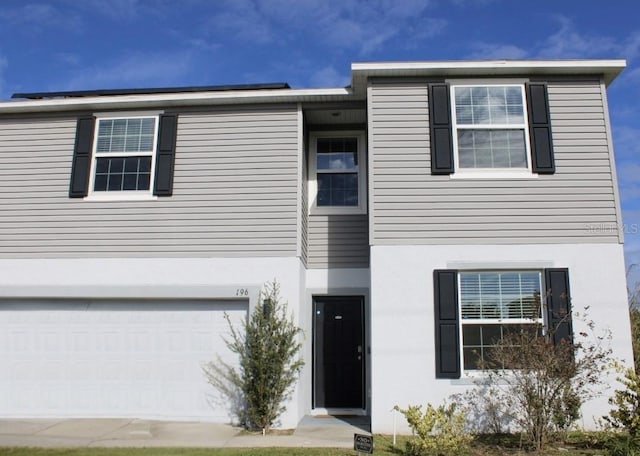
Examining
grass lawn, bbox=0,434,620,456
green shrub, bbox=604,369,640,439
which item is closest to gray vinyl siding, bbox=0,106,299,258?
grass lawn, bbox=0,434,620,456

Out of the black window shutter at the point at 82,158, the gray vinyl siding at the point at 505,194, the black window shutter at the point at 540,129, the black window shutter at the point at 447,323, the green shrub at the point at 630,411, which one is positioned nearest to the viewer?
the green shrub at the point at 630,411

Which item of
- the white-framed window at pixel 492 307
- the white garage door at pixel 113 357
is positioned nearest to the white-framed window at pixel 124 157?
the white garage door at pixel 113 357

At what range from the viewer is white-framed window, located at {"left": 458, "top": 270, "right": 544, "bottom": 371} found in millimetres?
8219

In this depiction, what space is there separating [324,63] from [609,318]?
6530 millimetres

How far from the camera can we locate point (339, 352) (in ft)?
31.8

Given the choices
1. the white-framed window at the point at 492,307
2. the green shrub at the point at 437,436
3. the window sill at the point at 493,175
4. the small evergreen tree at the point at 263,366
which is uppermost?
the window sill at the point at 493,175

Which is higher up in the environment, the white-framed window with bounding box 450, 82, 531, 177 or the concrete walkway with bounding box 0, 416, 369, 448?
the white-framed window with bounding box 450, 82, 531, 177

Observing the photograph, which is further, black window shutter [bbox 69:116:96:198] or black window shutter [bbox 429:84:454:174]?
black window shutter [bbox 69:116:96:198]

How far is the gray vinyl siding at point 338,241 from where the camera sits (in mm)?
9867

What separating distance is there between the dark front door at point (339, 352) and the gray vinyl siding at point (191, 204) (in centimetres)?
162

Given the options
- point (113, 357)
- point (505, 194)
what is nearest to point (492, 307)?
point (505, 194)

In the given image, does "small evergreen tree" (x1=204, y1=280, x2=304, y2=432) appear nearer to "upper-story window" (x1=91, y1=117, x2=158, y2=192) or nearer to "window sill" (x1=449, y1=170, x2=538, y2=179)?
"upper-story window" (x1=91, y1=117, x2=158, y2=192)

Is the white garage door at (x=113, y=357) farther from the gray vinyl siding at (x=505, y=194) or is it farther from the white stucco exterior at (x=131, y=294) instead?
the gray vinyl siding at (x=505, y=194)

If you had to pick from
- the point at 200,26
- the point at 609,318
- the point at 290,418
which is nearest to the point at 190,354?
the point at 290,418
